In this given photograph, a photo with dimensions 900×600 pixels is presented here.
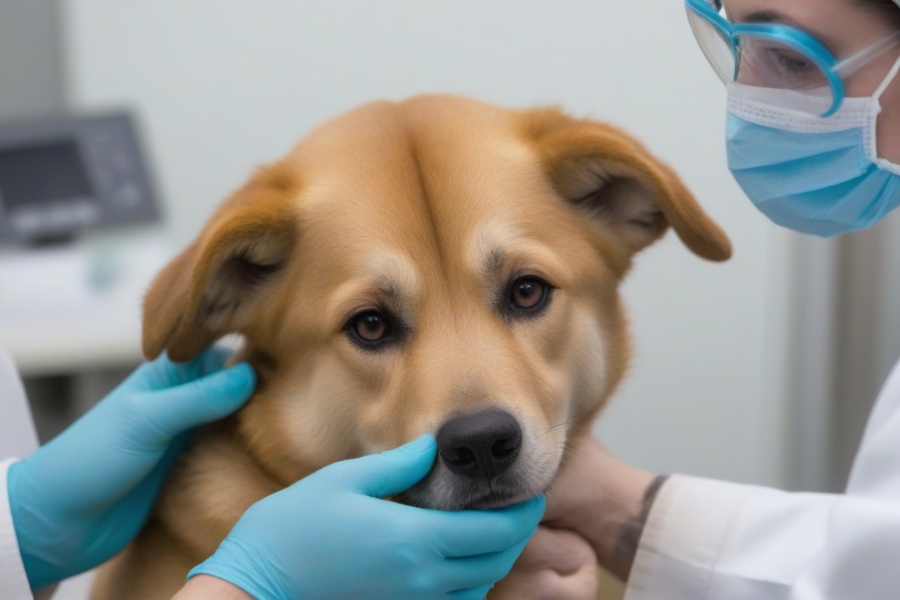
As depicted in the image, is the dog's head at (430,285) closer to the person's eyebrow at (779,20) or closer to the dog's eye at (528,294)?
the dog's eye at (528,294)

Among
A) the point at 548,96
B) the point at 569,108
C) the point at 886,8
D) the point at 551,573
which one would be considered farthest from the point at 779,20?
the point at 548,96

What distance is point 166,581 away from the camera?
130cm

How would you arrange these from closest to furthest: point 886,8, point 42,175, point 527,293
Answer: point 886,8, point 527,293, point 42,175

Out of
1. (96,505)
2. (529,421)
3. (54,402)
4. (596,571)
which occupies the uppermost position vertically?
(529,421)

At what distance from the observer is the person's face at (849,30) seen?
111 centimetres

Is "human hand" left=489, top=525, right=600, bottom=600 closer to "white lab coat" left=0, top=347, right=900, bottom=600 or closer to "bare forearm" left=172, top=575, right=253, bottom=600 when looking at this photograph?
"white lab coat" left=0, top=347, right=900, bottom=600

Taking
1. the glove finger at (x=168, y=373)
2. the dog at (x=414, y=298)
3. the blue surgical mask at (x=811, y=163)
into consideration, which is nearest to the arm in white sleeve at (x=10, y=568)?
the dog at (x=414, y=298)

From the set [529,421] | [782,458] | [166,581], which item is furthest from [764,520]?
[782,458]

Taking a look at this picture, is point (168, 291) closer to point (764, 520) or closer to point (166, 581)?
point (166, 581)

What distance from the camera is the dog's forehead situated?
1.18 metres

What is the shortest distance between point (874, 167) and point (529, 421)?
686 millimetres

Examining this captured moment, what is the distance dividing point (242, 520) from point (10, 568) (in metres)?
0.39

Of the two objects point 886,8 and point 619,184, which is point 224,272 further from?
point 886,8

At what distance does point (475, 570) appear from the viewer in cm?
108
